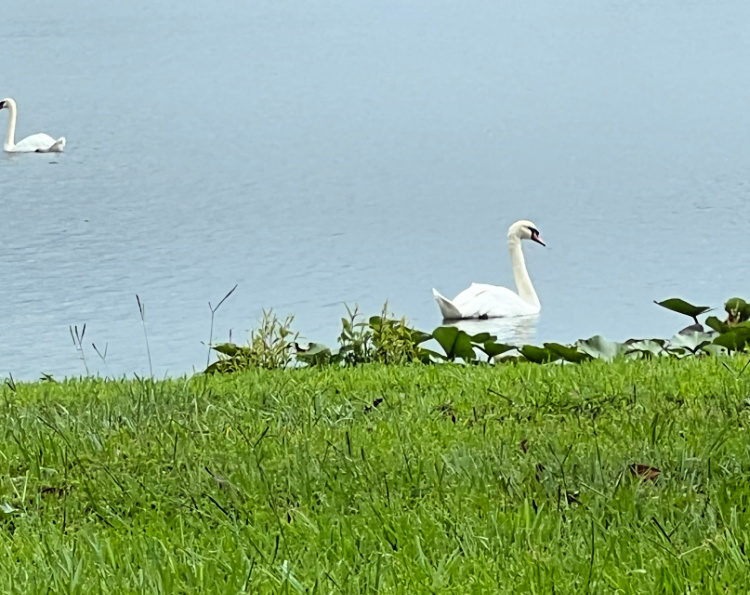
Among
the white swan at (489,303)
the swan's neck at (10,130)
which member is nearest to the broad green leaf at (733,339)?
the white swan at (489,303)

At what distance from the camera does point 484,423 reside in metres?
4.34

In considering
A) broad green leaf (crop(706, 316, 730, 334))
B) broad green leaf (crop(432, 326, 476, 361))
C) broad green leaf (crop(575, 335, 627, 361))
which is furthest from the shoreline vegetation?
broad green leaf (crop(706, 316, 730, 334))

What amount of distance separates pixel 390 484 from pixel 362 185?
42.4 ft

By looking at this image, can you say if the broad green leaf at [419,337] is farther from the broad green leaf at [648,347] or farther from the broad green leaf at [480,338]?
the broad green leaf at [648,347]

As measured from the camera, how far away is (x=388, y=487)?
362 centimetres

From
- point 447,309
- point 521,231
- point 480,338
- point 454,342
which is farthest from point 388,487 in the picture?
point 521,231

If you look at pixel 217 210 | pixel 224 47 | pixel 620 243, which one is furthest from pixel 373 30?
pixel 620 243

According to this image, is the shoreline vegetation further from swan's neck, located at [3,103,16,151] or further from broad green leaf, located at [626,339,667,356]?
swan's neck, located at [3,103,16,151]

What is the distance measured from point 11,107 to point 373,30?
22693mm

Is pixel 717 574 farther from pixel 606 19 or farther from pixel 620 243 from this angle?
pixel 606 19

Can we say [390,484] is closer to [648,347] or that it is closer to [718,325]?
[648,347]

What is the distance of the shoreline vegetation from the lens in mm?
2977

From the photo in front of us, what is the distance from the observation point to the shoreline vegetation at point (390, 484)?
2.98 m

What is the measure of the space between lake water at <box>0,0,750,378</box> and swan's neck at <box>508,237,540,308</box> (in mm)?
160
